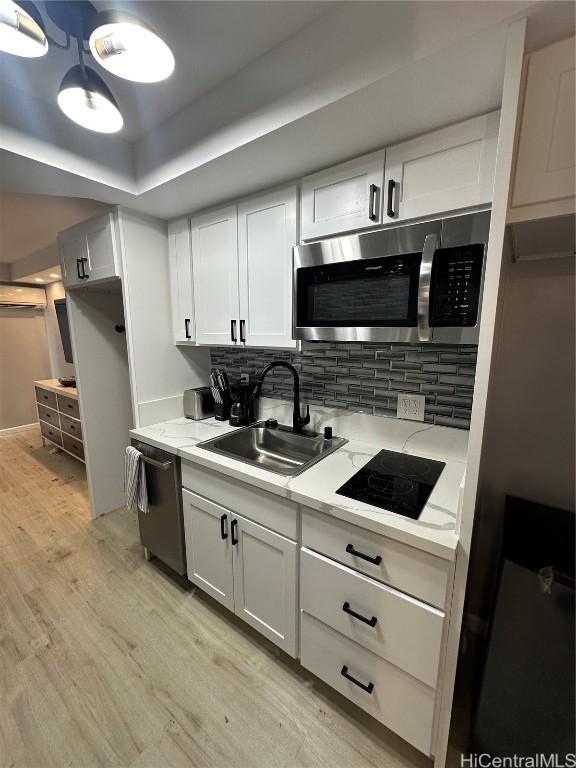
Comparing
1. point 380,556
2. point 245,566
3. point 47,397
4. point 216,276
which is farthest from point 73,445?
point 380,556

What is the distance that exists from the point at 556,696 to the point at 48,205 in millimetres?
3681

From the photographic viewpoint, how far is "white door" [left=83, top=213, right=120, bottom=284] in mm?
1872

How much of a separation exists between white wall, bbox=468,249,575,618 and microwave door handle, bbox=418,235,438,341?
0.35 meters

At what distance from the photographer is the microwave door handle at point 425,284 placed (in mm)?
1061

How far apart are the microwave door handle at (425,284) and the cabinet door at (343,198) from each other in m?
0.27

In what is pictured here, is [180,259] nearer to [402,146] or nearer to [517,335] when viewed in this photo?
[402,146]

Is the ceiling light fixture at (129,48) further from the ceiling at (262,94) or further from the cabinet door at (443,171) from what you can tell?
the cabinet door at (443,171)

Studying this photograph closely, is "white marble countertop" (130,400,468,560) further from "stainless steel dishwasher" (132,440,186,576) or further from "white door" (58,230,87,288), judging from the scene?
"white door" (58,230,87,288)

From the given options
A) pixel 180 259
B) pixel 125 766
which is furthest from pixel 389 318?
pixel 125 766

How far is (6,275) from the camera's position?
14.0 feet

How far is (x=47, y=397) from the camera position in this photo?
12.8 ft

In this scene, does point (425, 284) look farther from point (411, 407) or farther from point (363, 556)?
point (363, 556)

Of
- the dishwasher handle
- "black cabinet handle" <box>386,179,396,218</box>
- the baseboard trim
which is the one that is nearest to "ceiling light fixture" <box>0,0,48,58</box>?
"black cabinet handle" <box>386,179,396,218</box>

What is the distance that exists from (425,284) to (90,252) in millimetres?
2082
